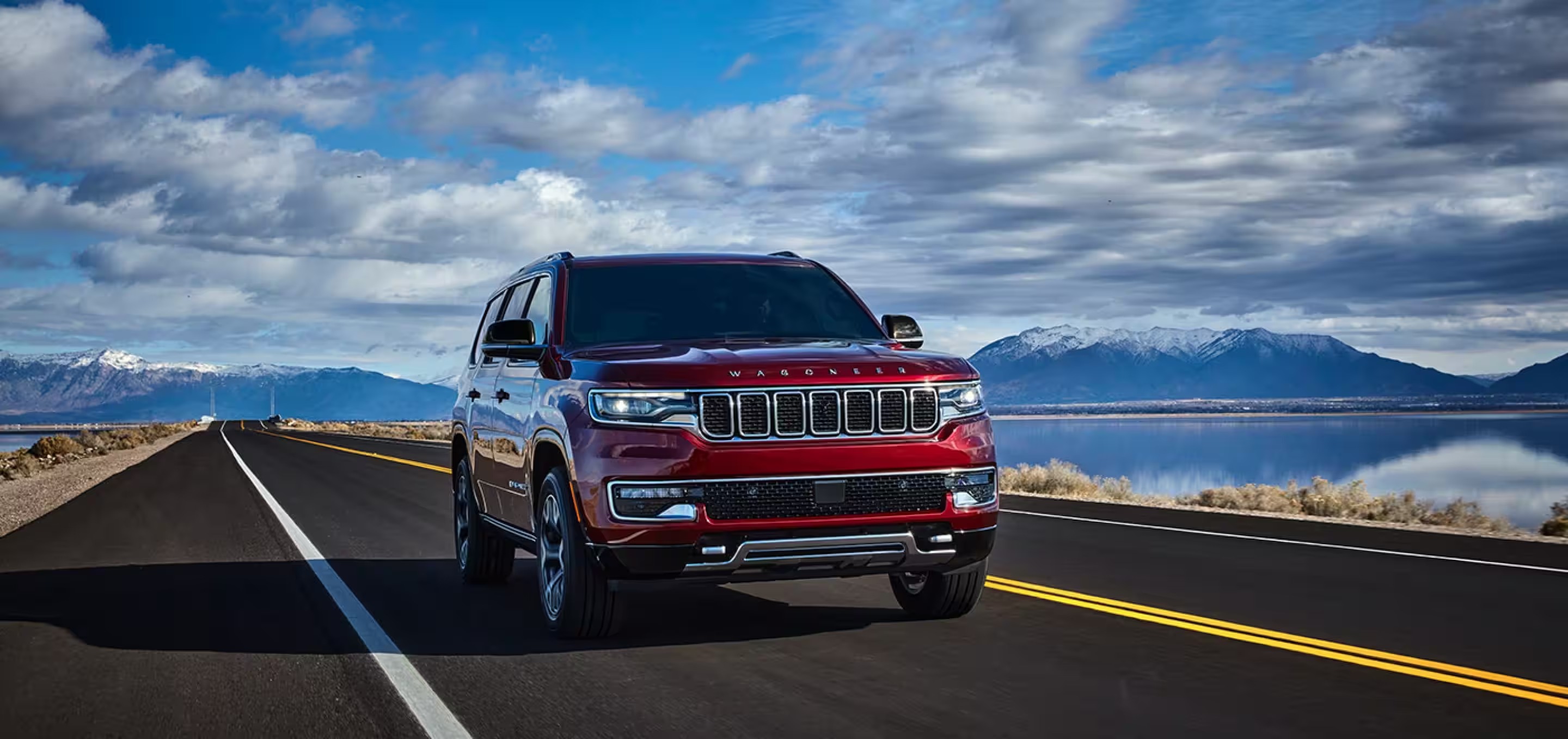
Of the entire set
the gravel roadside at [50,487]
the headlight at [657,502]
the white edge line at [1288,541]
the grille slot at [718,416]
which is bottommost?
the gravel roadside at [50,487]

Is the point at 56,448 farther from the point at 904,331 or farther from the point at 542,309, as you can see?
the point at 904,331

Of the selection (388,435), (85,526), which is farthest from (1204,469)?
(85,526)

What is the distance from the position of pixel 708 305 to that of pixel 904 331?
125cm

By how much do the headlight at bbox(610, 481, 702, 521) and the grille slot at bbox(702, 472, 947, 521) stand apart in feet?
0.25

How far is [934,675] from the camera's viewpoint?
6520mm

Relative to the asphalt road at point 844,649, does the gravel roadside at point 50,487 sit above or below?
below

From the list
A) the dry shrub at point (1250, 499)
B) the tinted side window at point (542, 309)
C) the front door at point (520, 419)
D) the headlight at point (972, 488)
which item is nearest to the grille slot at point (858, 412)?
the headlight at point (972, 488)

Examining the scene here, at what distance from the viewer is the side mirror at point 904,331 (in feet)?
27.5

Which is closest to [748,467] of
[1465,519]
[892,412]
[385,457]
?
[892,412]

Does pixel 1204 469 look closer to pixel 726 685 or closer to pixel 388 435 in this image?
pixel 388 435

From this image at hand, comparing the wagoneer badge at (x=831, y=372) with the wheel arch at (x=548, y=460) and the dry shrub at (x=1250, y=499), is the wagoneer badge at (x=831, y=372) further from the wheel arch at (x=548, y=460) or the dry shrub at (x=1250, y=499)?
the dry shrub at (x=1250, y=499)

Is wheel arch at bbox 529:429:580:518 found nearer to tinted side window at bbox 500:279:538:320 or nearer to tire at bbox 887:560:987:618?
tinted side window at bbox 500:279:538:320

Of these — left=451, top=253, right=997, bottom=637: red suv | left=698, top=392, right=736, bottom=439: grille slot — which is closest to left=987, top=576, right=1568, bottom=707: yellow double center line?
left=451, top=253, right=997, bottom=637: red suv

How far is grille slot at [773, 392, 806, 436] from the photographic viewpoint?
22.9 ft
